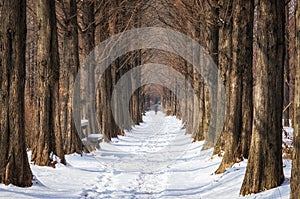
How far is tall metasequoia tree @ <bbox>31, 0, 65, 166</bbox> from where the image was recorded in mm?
11562

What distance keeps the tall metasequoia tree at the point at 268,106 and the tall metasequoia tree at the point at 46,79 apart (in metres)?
6.00

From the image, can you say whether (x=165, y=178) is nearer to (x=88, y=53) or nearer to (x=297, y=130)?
(x=297, y=130)

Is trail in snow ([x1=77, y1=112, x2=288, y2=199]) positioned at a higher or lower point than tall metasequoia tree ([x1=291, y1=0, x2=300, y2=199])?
lower

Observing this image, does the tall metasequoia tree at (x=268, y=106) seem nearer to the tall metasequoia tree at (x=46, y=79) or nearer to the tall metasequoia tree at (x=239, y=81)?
the tall metasequoia tree at (x=239, y=81)

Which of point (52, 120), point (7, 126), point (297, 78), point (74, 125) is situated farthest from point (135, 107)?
point (297, 78)

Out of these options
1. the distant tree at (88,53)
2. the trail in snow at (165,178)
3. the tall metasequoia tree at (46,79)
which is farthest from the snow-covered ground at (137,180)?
the distant tree at (88,53)

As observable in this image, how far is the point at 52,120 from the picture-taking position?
11812 millimetres

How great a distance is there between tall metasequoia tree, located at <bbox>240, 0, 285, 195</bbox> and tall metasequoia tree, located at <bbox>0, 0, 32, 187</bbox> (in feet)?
15.0

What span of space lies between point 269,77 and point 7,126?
5349mm

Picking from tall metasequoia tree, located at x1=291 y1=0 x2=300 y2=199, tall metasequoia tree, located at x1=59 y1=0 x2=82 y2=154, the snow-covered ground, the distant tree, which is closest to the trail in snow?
the snow-covered ground

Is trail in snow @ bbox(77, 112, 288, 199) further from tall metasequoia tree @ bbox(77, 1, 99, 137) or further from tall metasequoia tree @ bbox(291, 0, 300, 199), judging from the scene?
tall metasequoia tree @ bbox(77, 1, 99, 137)

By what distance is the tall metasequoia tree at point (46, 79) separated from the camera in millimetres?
11562

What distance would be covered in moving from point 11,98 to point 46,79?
9.95ft

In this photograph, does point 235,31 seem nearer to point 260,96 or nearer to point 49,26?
point 260,96
